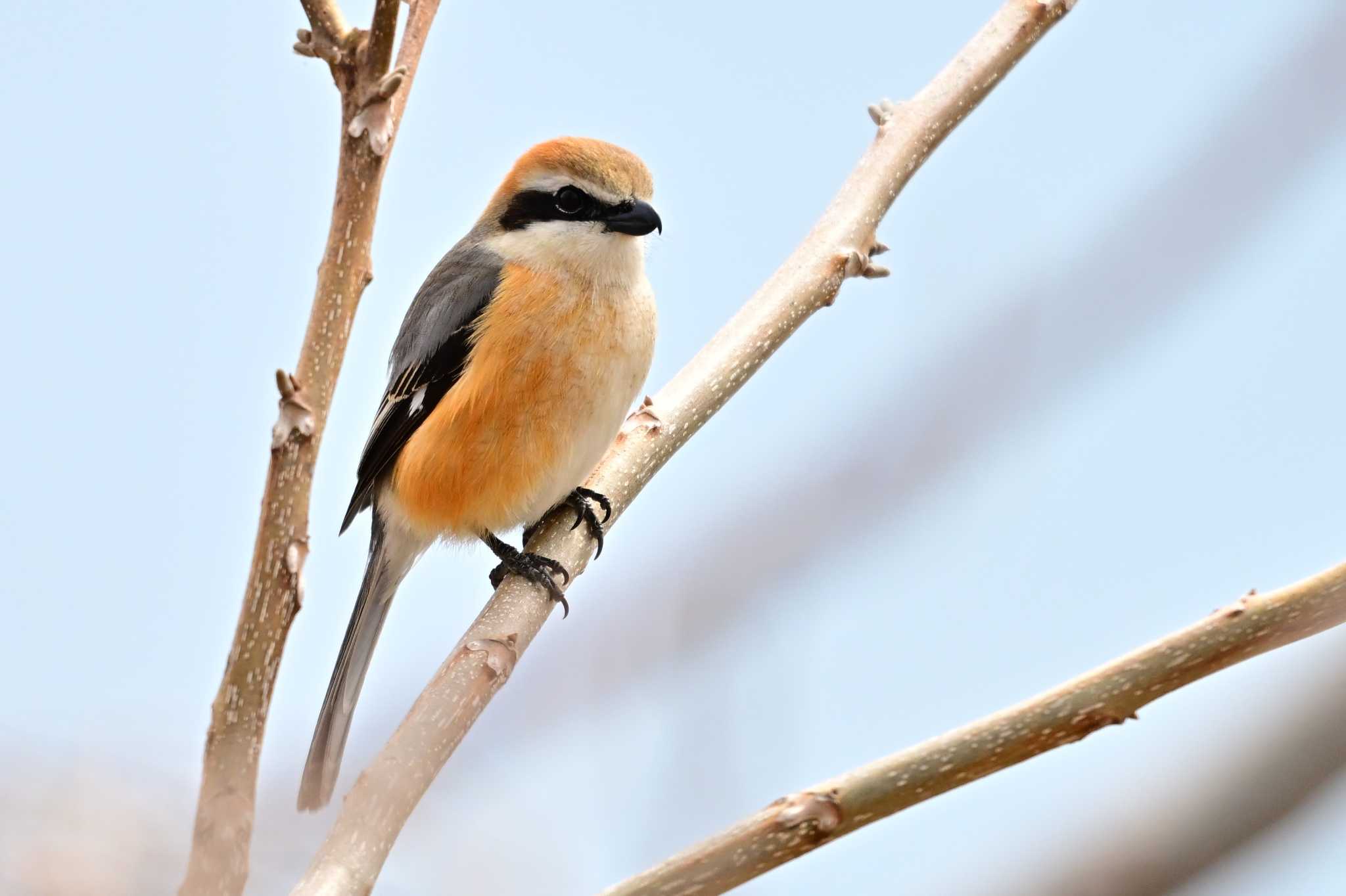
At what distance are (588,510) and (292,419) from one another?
180cm

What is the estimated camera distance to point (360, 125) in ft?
5.54

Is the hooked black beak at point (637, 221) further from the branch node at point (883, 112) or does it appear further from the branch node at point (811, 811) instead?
the branch node at point (811, 811)

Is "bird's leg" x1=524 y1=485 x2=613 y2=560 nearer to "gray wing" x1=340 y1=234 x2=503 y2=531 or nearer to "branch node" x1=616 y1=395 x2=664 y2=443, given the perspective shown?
"branch node" x1=616 y1=395 x2=664 y2=443

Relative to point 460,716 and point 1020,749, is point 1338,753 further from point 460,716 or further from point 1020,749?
point 460,716

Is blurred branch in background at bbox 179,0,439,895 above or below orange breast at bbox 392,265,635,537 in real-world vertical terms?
below

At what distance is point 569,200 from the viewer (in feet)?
12.4

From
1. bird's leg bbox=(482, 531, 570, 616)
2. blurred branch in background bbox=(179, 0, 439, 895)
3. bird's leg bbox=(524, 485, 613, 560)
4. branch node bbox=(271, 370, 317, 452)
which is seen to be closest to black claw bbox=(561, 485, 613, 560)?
bird's leg bbox=(524, 485, 613, 560)

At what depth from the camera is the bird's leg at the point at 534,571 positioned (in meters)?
2.93

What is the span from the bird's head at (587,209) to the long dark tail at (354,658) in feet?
2.95

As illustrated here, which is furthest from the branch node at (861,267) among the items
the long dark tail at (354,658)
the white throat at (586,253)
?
the long dark tail at (354,658)

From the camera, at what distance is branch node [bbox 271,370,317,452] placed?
1576 mm

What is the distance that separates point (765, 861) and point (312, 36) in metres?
1.19

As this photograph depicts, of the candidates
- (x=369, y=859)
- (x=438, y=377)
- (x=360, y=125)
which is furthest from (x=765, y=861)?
(x=438, y=377)

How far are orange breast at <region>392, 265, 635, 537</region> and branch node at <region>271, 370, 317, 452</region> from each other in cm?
187
